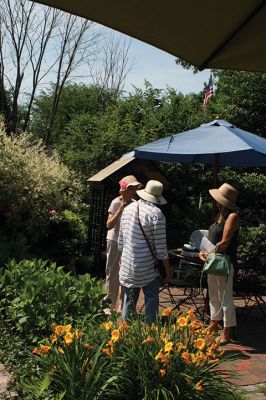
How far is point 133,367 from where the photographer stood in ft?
10.0

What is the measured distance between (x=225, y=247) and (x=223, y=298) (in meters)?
0.58

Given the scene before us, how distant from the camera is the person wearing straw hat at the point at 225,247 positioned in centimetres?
542

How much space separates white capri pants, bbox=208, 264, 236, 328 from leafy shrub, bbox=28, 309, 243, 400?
7.48 ft

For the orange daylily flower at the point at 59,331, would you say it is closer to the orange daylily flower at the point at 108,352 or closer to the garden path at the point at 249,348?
the orange daylily flower at the point at 108,352

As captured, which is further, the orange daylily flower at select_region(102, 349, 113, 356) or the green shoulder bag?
the green shoulder bag

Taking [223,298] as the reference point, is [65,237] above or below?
above

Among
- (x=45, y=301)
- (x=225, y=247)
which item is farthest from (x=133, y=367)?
(x=225, y=247)

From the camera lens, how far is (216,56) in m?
2.24

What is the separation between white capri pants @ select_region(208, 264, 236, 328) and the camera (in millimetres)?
5513

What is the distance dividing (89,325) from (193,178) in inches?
329

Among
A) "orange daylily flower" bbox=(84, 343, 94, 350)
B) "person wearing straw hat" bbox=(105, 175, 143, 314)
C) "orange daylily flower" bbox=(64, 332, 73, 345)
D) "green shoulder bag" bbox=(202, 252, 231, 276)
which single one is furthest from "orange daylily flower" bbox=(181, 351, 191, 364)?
"person wearing straw hat" bbox=(105, 175, 143, 314)

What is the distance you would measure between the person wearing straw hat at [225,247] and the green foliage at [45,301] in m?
1.61

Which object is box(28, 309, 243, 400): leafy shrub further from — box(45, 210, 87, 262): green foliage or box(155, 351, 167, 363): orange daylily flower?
box(45, 210, 87, 262): green foliage

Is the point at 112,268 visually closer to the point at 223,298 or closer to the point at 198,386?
the point at 223,298
